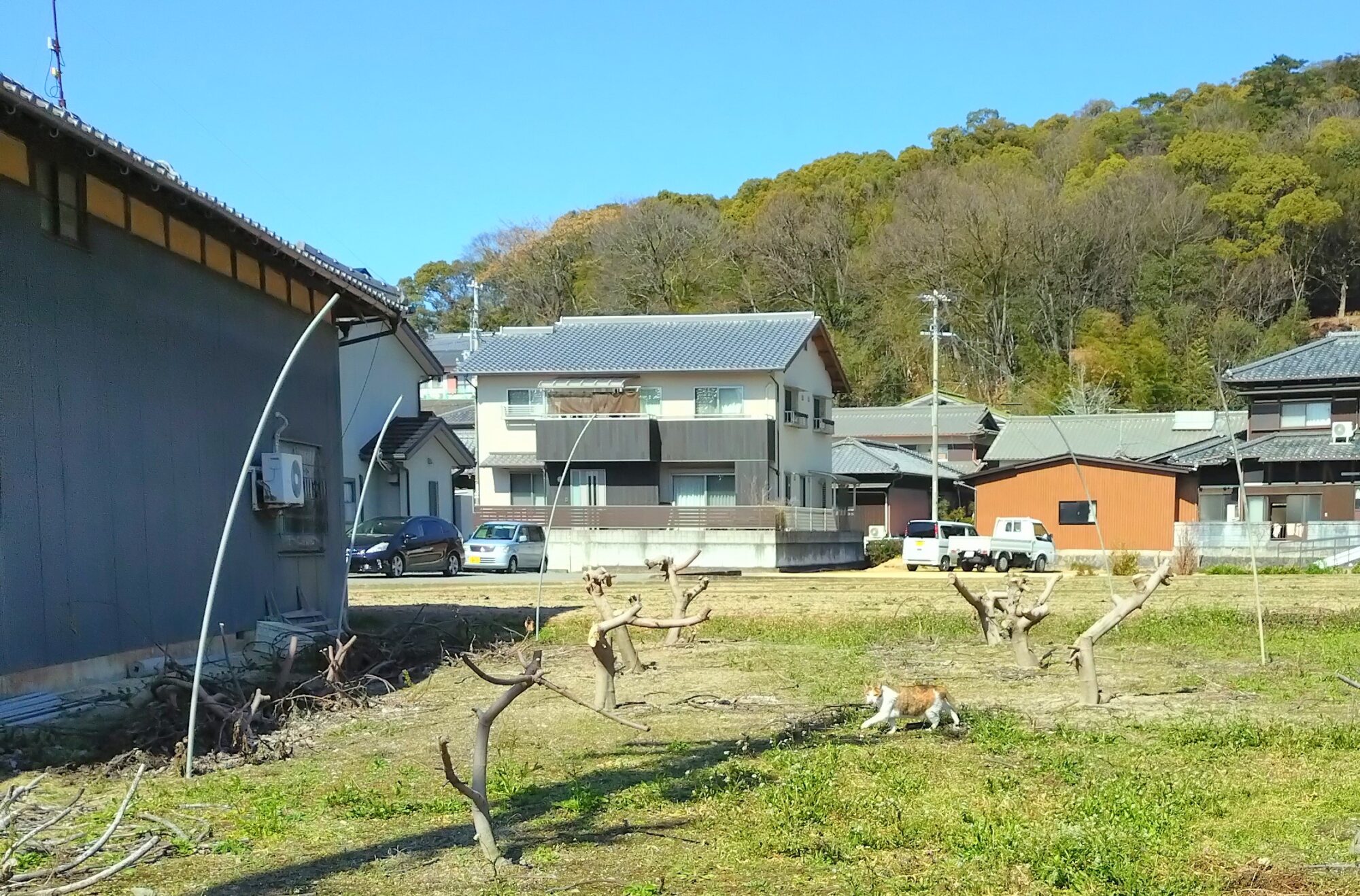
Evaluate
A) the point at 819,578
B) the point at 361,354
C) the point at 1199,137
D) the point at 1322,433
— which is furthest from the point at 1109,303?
the point at 361,354

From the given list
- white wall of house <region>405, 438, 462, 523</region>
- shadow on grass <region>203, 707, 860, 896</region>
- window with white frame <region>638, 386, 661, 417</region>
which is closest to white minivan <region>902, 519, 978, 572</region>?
window with white frame <region>638, 386, 661, 417</region>

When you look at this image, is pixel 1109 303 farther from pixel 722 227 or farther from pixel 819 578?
pixel 819 578

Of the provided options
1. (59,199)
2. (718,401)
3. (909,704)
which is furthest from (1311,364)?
(59,199)

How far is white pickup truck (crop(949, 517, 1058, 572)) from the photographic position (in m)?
32.9

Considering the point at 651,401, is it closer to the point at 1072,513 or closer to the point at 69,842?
the point at 1072,513

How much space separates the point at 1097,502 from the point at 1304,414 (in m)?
6.75

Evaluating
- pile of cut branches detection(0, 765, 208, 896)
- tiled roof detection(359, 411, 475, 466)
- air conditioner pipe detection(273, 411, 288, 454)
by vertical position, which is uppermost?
tiled roof detection(359, 411, 475, 466)

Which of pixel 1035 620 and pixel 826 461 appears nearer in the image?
pixel 1035 620

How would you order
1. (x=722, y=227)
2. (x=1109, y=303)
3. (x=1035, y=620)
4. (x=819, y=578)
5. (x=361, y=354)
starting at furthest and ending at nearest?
(x=722, y=227)
(x=1109, y=303)
(x=361, y=354)
(x=819, y=578)
(x=1035, y=620)

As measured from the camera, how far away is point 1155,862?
5305 millimetres

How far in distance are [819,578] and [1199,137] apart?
34.6 m

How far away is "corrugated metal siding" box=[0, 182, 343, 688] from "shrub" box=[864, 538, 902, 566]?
93.2ft

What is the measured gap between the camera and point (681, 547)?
33.8 m

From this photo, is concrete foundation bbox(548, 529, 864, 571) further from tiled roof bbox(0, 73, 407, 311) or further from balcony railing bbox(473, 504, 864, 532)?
tiled roof bbox(0, 73, 407, 311)
